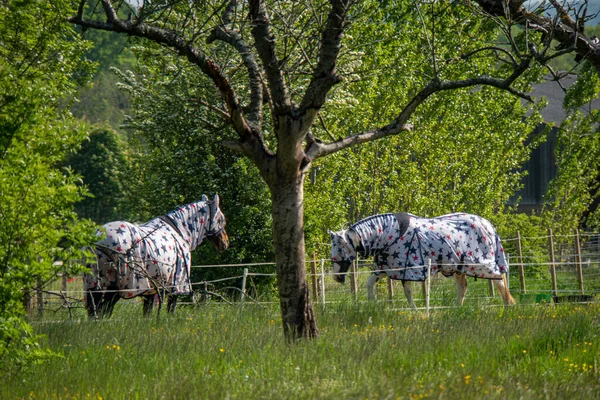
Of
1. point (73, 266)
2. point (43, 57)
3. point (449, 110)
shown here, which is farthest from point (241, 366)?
point (449, 110)

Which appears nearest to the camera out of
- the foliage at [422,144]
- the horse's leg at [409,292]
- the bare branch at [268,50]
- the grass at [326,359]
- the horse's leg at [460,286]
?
the grass at [326,359]

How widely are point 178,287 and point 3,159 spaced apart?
18.1 ft

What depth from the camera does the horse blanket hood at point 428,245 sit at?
14094 mm

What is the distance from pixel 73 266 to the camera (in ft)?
25.2

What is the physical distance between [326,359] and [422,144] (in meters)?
17.5

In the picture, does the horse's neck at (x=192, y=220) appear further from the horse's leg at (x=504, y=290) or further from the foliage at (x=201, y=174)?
the horse's leg at (x=504, y=290)

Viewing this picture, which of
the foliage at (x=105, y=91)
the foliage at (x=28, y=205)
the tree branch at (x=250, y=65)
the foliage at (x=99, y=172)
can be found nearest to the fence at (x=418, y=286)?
the tree branch at (x=250, y=65)

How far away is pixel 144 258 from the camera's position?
12.4 m

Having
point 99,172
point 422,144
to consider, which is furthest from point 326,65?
point 99,172

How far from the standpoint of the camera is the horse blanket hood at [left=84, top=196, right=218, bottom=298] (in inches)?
476

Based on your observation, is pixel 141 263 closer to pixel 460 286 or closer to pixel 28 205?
pixel 28 205

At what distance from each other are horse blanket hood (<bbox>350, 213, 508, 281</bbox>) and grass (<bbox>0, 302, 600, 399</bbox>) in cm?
210

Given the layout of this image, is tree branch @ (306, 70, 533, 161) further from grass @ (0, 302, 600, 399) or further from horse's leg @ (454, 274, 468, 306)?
horse's leg @ (454, 274, 468, 306)

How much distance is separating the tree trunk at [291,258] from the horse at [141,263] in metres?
2.40
